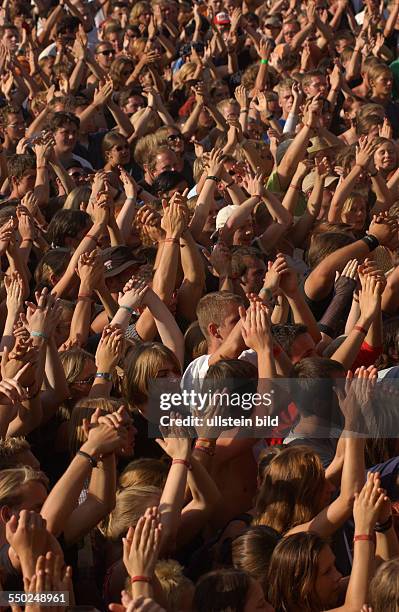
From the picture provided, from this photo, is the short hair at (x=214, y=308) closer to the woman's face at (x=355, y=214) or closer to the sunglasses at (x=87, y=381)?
the sunglasses at (x=87, y=381)

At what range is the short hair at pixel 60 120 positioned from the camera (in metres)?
8.87

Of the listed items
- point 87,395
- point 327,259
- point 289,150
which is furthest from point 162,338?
point 289,150

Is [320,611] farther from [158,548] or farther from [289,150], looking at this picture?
[289,150]

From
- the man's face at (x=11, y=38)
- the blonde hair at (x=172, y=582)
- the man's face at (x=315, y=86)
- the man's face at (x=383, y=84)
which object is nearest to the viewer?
the blonde hair at (x=172, y=582)

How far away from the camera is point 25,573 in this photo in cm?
354

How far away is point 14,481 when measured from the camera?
4.07 metres

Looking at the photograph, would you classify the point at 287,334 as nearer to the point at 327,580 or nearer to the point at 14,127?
the point at 327,580

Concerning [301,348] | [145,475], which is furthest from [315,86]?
[145,475]

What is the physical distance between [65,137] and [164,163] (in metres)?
0.94

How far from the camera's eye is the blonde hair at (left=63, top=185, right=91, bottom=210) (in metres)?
7.40

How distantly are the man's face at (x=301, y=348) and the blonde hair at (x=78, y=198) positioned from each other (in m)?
2.47

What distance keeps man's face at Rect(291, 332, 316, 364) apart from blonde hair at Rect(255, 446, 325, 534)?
3.64ft

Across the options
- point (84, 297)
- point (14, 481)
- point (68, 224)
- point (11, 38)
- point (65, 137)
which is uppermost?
point (11, 38)

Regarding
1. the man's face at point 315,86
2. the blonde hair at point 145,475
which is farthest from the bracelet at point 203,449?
the man's face at point 315,86
